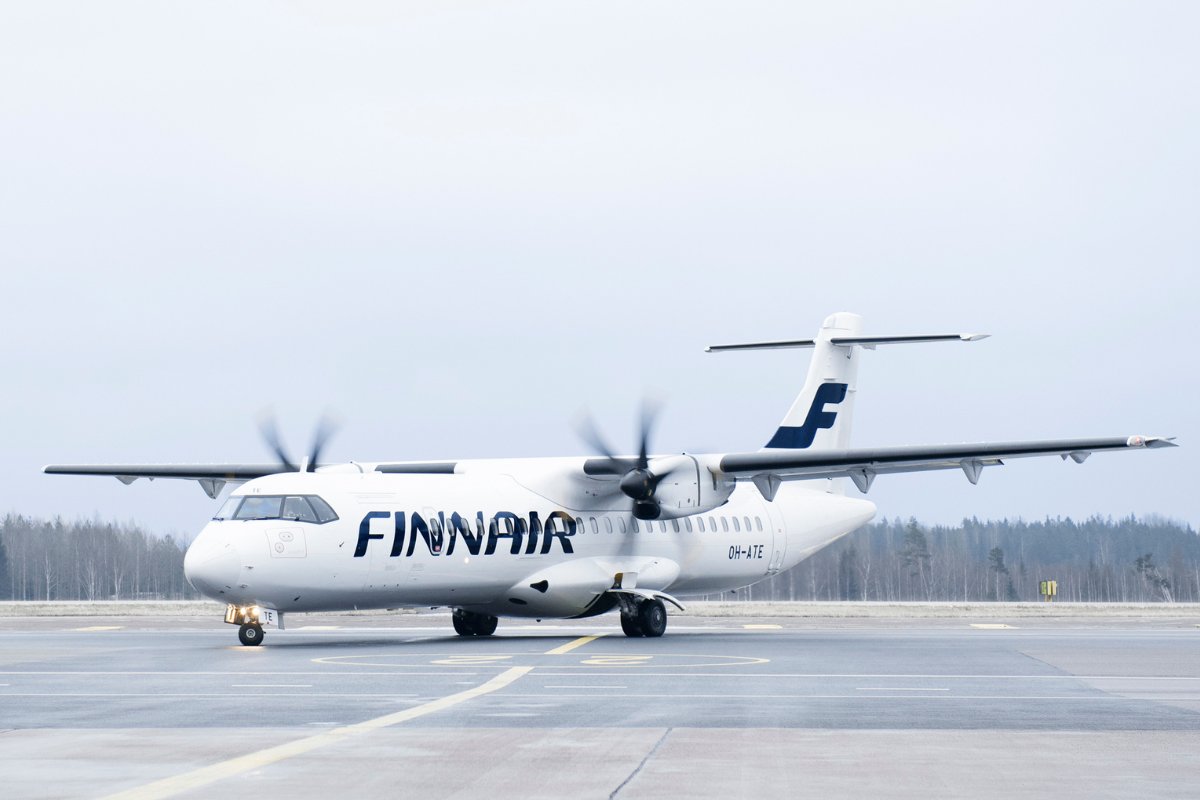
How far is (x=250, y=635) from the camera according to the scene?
21.8 m

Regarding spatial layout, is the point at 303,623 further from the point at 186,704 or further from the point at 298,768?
the point at 298,768

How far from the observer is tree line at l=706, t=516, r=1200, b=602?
7525cm

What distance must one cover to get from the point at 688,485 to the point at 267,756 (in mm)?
16859

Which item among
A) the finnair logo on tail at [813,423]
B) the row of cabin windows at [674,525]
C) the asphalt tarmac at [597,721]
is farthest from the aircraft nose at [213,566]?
the finnair logo on tail at [813,423]

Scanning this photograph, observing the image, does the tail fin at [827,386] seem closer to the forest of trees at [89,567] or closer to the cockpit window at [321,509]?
the cockpit window at [321,509]

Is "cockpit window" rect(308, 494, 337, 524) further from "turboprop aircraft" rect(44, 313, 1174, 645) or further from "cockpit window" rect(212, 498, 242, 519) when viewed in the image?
"cockpit window" rect(212, 498, 242, 519)

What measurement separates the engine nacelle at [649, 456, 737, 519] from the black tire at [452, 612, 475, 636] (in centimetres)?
496

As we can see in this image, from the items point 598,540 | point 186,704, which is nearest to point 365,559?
point 598,540

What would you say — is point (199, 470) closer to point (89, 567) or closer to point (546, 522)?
point (546, 522)

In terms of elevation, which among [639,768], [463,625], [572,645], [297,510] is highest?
[297,510]

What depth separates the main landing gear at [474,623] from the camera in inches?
1064

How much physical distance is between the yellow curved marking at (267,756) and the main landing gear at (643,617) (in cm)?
1303

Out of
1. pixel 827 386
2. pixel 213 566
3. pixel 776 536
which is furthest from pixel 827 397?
pixel 213 566

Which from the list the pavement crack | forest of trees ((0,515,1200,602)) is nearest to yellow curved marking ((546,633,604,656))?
the pavement crack
